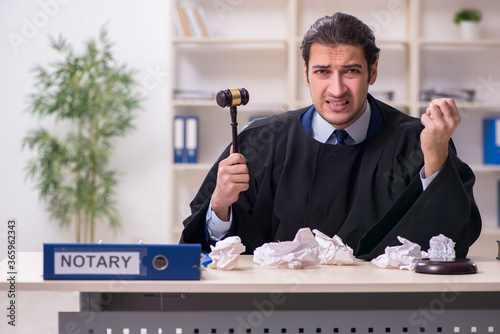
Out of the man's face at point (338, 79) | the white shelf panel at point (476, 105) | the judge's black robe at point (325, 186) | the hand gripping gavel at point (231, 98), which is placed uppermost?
the white shelf panel at point (476, 105)

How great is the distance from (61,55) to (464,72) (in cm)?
298

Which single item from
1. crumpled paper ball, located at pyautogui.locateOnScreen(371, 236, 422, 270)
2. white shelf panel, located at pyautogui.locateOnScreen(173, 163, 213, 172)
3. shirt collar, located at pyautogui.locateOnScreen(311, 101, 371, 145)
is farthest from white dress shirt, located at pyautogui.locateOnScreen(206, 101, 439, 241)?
white shelf panel, located at pyautogui.locateOnScreen(173, 163, 213, 172)

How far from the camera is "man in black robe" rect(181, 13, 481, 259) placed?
1801 mm

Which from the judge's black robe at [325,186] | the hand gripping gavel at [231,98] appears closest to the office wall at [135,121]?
the judge's black robe at [325,186]

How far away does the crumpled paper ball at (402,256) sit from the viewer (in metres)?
1.57

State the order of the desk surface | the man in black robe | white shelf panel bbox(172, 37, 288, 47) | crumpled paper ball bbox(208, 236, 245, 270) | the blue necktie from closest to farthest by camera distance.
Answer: the desk surface < crumpled paper ball bbox(208, 236, 245, 270) < the man in black robe < the blue necktie < white shelf panel bbox(172, 37, 288, 47)

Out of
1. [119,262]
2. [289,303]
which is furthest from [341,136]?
[119,262]

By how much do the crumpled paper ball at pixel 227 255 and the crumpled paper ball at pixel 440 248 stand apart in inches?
17.8

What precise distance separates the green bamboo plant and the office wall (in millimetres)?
107

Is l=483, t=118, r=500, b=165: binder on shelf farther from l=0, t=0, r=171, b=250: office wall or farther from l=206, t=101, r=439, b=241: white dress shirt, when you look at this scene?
l=206, t=101, r=439, b=241: white dress shirt

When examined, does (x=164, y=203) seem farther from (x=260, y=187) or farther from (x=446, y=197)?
(x=446, y=197)

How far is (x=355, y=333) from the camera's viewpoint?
4.98 ft

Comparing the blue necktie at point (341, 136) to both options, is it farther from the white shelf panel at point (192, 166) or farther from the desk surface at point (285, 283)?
the white shelf panel at point (192, 166)

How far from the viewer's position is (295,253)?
1570 mm
